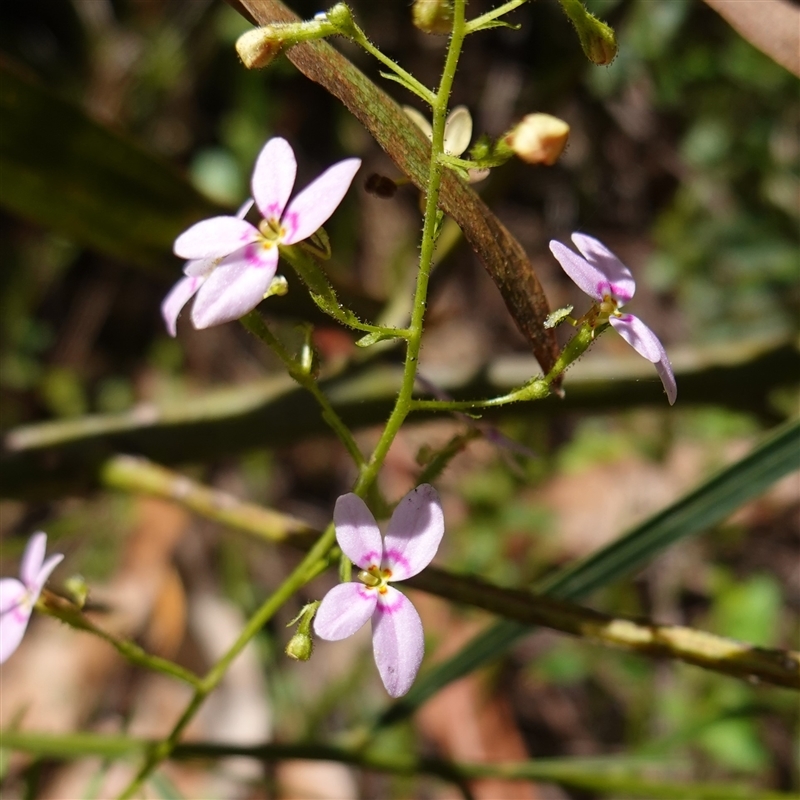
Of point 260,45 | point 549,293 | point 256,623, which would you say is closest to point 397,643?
point 256,623

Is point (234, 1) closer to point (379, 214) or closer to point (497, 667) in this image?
point (497, 667)

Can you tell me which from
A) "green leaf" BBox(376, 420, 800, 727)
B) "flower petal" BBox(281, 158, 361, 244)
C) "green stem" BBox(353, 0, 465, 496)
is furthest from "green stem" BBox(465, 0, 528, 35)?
"green leaf" BBox(376, 420, 800, 727)

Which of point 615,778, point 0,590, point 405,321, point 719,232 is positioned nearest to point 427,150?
point 0,590

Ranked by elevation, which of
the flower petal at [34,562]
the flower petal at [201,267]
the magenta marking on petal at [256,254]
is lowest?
the flower petal at [34,562]

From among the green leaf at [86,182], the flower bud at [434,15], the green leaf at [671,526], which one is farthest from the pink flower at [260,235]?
the green leaf at [86,182]

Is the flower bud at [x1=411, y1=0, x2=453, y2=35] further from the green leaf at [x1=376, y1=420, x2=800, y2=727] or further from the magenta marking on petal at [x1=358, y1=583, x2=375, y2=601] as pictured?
the green leaf at [x1=376, y1=420, x2=800, y2=727]

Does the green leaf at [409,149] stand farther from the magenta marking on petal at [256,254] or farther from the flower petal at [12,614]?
the flower petal at [12,614]

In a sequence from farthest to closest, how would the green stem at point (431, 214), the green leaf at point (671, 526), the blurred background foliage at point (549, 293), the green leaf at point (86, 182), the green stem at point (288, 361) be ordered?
the blurred background foliage at point (549, 293) < the green leaf at point (86, 182) < the green leaf at point (671, 526) < the green stem at point (288, 361) < the green stem at point (431, 214)
